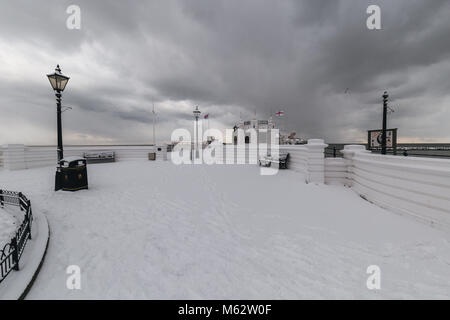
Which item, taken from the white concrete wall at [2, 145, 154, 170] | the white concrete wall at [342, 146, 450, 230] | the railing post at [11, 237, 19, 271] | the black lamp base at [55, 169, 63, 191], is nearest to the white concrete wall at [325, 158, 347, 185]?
the white concrete wall at [342, 146, 450, 230]

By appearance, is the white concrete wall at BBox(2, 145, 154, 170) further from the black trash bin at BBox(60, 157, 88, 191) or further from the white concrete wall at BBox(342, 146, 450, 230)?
the white concrete wall at BBox(342, 146, 450, 230)

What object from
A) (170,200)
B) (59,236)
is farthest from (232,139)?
→ (59,236)

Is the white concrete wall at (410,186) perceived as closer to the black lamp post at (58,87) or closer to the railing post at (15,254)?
the railing post at (15,254)

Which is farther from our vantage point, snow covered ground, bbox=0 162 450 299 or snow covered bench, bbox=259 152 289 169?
snow covered bench, bbox=259 152 289 169

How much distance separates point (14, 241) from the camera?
2.91 m

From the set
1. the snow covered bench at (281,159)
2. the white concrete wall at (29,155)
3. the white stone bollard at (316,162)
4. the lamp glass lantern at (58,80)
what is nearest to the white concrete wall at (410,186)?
the white stone bollard at (316,162)

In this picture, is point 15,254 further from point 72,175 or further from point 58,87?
point 58,87

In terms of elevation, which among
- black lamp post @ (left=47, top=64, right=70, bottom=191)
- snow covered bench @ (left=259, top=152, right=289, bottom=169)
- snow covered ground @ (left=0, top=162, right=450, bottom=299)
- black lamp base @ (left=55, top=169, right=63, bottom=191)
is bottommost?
snow covered ground @ (left=0, top=162, right=450, bottom=299)

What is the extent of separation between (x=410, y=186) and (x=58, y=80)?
→ 40.8 ft

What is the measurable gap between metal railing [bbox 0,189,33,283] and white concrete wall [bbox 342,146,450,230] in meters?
8.00

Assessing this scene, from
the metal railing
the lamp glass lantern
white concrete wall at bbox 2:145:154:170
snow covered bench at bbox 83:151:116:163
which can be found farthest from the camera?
snow covered bench at bbox 83:151:116:163

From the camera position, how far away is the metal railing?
282 centimetres

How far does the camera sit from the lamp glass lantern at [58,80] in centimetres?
762

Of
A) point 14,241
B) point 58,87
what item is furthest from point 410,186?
point 58,87
